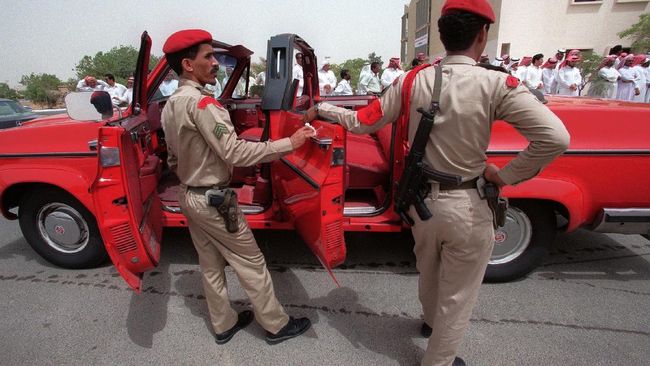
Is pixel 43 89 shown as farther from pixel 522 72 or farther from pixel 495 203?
pixel 495 203

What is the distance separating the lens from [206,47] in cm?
187

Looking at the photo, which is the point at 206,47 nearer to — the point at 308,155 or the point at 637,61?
the point at 308,155

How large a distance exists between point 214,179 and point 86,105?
4.23 ft

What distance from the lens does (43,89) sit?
3512cm

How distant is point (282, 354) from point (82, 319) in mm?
1464

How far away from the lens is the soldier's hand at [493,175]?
1.64m

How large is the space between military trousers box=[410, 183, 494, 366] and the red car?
0.65 m

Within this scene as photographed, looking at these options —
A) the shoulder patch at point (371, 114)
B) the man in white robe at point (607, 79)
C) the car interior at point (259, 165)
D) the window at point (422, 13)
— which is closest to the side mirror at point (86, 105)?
the car interior at point (259, 165)

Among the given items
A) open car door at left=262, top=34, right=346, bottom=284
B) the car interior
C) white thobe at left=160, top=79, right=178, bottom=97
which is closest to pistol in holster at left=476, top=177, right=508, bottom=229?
open car door at left=262, top=34, right=346, bottom=284

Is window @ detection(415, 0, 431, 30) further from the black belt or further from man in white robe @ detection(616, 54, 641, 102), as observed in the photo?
the black belt

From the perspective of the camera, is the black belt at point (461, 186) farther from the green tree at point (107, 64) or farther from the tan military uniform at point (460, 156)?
the green tree at point (107, 64)

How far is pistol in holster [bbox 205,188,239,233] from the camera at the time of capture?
1.94 metres

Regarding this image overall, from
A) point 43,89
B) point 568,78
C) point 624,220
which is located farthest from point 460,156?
point 43,89

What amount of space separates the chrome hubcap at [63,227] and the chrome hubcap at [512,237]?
3.30 meters
